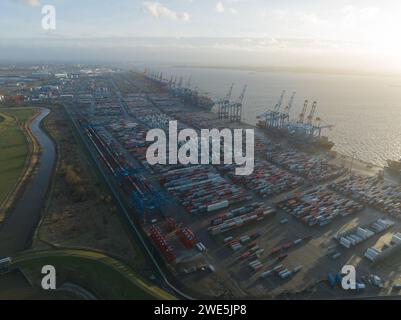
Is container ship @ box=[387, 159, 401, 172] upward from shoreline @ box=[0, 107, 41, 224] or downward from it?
upward

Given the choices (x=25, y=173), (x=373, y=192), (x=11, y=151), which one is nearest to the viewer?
(x=373, y=192)

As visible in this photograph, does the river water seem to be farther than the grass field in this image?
Yes

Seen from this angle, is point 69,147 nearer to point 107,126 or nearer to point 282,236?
point 107,126

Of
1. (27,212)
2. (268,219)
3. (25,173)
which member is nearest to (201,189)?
(268,219)

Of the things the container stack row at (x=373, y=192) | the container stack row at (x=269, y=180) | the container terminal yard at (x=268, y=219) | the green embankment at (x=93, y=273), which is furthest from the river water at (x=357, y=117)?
the green embankment at (x=93, y=273)

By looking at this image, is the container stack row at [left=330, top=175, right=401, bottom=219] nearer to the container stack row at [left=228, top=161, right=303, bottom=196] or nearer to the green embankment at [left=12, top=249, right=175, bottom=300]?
the container stack row at [left=228, top=161, right=303, bottom=196]

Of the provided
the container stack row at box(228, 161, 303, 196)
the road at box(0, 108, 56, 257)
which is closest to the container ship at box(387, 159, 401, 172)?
the container stack row at box(228, 161, 303, 196)

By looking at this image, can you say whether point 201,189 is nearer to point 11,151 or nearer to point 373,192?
point 373,192
